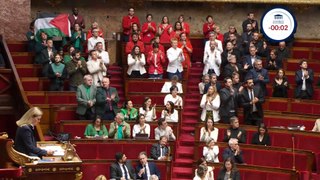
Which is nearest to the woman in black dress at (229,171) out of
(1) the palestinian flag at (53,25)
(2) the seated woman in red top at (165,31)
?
(2) the seated woman in red top at (165,31)

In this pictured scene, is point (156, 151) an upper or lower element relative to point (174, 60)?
lower

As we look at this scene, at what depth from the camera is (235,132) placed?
12.5 metres

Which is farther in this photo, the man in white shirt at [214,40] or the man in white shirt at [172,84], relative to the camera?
the man in white shirt at [214,40]

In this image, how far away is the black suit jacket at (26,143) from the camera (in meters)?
7.70

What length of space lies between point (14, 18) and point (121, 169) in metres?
5.26

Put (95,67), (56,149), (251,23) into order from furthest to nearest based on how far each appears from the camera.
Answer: (251,23)
(95,67)
(56,149)

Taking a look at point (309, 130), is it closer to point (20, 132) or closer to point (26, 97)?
point (26, 97)

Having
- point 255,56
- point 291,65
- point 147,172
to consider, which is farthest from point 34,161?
point 291,65

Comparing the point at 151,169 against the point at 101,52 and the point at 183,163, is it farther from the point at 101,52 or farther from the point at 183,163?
the point at 101,52

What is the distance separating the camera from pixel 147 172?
38.0ft

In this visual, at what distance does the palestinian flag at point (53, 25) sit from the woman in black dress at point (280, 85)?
3617mm

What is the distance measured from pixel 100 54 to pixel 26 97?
6.15 ft

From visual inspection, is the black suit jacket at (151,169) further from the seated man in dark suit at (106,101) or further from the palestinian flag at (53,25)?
the palestinian flag at (53,25)

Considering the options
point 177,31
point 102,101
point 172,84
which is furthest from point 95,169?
point 177,31
